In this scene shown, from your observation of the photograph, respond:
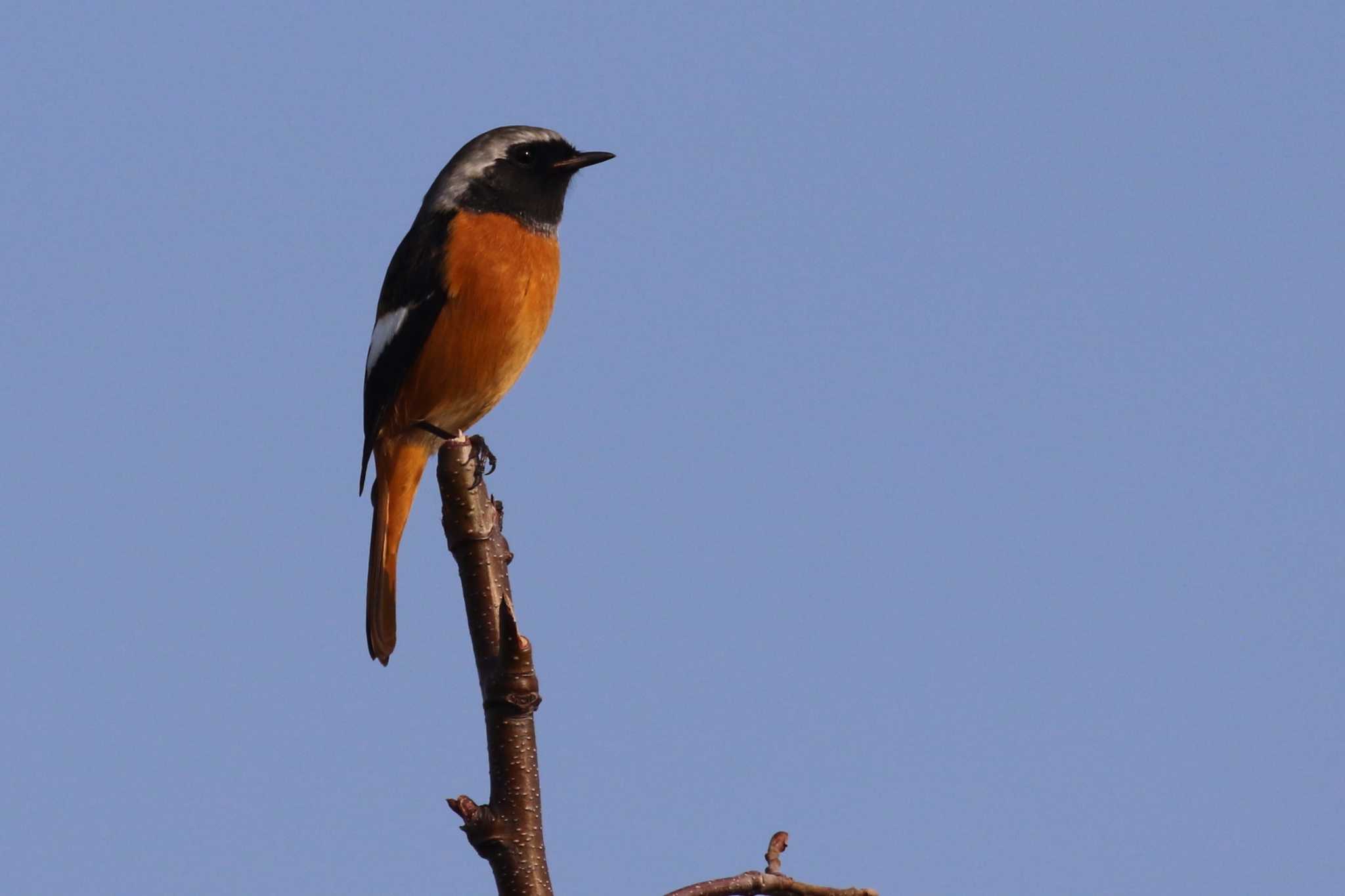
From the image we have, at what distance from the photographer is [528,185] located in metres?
7.83

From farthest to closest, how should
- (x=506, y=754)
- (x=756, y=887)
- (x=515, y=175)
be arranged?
(x=515, y=175) → (x=506, y=754) → (x=756, y=887)

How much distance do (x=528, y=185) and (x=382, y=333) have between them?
1.12 m

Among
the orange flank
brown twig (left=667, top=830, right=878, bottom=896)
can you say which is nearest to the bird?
the orange flank

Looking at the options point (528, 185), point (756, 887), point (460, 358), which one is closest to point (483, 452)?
point (460, 358)

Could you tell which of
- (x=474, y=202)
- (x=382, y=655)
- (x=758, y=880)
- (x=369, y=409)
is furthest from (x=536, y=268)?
(x=758, y=880)

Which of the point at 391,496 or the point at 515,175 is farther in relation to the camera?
the point at 515,175

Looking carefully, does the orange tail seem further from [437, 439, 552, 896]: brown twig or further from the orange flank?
[437, 439, 552, 896]: brown twig

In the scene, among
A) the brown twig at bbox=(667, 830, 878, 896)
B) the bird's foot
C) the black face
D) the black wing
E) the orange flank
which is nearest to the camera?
the brown twig at bbox=(667, 830, 878, 896)

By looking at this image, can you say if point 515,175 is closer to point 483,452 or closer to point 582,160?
point 582,160

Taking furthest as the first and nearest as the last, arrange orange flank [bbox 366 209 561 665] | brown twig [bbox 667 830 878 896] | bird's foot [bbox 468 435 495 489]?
1. orange flank [bbox 366 209 561 665]
2. bird's foot [bbox 468 435 495 489]
3. brown twig [bbox 667 830 878 896]

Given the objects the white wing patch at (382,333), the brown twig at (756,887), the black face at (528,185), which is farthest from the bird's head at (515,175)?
the brown twig at (756,887)

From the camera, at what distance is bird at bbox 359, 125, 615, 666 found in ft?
23.4

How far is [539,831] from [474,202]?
16.2 ft

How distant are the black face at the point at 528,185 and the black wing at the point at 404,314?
0.79 feet
